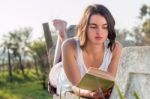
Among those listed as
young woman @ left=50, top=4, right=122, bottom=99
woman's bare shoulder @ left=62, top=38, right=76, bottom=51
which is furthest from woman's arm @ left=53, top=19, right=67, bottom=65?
woman's bare shoulder @ left=62, top=38, right=76, bottom=51

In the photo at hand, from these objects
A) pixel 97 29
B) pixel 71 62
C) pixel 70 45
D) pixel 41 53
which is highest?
pixel 97 29

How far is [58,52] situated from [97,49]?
1.10 metres

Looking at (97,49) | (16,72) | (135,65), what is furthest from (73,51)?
(16,72)

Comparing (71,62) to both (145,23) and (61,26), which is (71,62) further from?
(145,23)

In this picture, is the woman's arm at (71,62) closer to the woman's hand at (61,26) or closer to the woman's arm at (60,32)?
the woman's arm at (60,32)

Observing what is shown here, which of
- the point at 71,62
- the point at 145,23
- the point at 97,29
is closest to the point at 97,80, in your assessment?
the point at 97,29

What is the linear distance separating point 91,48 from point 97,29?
479mm

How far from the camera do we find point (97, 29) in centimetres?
345

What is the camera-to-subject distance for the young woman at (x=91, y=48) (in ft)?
11.6

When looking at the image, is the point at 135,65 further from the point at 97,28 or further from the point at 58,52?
the point at 58,52

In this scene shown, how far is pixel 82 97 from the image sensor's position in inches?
127

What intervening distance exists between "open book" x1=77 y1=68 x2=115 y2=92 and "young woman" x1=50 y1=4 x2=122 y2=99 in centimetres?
67

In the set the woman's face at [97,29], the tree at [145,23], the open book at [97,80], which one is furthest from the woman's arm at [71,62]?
the tree at [145,23]

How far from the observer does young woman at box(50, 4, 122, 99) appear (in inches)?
139
